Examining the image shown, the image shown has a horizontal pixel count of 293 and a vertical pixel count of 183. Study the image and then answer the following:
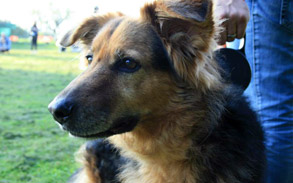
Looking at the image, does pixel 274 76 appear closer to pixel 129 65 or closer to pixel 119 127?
pixel 129 65

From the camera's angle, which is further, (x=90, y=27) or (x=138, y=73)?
(x=90, y=27)

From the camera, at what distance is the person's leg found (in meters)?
2.55

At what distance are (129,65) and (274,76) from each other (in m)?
1.22

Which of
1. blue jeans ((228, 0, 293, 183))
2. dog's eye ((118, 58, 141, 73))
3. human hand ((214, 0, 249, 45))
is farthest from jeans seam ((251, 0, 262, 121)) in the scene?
dog's eye ((118, 58, 141, 73))

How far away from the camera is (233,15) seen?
96.7 inches

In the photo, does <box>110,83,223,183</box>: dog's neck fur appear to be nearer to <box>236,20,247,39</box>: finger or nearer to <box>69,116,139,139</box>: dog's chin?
<box>69,116,139,139</box>: dog's chin

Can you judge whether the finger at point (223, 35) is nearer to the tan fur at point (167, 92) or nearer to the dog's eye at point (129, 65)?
the tan fur at point (167, 92)

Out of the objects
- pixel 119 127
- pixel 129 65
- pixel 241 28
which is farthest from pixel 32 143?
pixel 241 28

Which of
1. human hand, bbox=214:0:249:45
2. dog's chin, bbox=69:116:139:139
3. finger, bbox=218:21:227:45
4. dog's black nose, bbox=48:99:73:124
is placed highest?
human hand, bbox=214:0:249:45

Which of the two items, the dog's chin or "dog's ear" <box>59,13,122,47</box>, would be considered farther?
"dog's ear" <box>59,13,122,47</box>

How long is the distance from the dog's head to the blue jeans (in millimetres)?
460

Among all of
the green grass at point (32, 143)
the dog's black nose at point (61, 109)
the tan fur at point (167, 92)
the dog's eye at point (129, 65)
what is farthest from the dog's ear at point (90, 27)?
the dog's black nose at point (61, 109)

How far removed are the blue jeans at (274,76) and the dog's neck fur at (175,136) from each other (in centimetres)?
52

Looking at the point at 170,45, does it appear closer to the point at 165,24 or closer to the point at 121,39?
the point at 165,24
